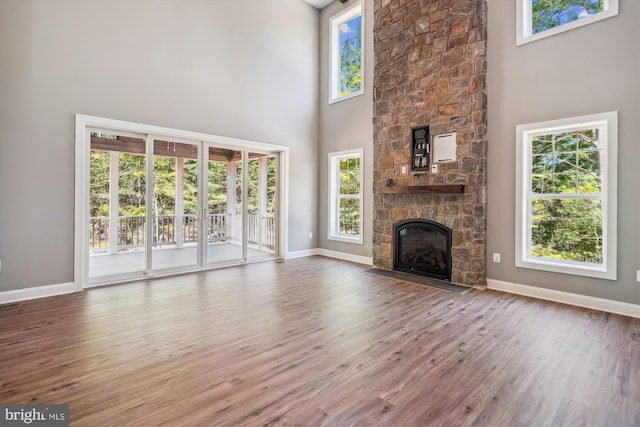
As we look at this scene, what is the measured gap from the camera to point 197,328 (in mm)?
3006

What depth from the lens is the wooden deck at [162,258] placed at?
5.04 m

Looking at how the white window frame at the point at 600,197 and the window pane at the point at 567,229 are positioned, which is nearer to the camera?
the white window frame at the point at 600,197

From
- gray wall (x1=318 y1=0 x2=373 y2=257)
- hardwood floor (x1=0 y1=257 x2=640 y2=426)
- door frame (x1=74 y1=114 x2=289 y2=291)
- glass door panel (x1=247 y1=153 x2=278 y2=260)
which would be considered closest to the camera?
hardwood floor (x1=0 y1=257 x2=640 y2=426)

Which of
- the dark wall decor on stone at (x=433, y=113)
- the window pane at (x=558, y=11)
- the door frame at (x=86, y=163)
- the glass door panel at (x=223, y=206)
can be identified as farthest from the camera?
the glass door panel at (x=223, y=206)

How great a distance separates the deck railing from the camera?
5.07m

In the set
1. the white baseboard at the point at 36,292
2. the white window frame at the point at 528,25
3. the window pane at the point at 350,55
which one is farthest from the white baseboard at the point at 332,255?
the white window frame at the point at 528,25

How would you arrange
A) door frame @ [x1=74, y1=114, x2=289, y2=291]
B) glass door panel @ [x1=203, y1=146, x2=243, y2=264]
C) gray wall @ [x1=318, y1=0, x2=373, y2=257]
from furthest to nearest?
1. gray wall @ [x1=318, y1=0, x2=373, y2=257]
2. glass door panel @ [x1=203, y1=146, x2=243, y2=264]
3. door frame @ [x1=74, y1=114, x2=289, y2=291]

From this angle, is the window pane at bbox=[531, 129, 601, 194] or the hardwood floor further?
the window pane at bbox=[531, 129, 601, 194]

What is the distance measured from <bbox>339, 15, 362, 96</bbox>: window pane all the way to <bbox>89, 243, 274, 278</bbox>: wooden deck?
4.18 m

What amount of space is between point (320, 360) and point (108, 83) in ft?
15.3

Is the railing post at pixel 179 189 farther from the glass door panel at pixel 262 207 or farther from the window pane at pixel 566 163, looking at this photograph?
the window pane at pixel 566 163

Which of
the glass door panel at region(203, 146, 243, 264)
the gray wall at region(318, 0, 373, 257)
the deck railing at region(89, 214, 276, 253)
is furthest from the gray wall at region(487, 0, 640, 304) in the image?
the deck railing at region(89, 214, 276, 253)

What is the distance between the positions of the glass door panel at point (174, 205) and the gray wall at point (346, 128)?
9.19 ft

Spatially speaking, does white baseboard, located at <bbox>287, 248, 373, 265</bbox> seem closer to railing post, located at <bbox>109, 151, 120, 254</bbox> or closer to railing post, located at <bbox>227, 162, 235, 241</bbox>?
railing post, located at <bbox>227, 162, 235, 241</bbox>
